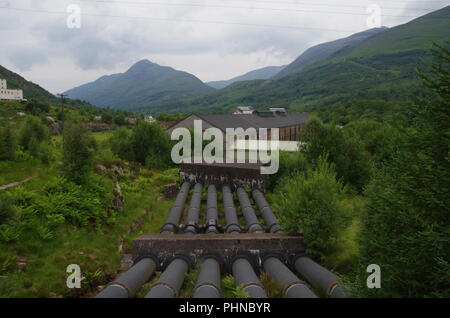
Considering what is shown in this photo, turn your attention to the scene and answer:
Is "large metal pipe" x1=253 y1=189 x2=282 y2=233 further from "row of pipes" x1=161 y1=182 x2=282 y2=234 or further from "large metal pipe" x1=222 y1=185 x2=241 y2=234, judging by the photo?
"large metal pipe" x1=222 y1=185 x2=241 y2=234

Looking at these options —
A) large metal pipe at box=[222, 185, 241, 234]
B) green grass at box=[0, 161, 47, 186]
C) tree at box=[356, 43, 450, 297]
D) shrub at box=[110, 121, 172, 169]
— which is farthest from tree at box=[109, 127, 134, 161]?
tree at box=[356, 43, 450, 297]

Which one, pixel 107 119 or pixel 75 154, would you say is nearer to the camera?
pixel 75 154

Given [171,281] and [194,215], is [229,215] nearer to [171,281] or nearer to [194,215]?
[194,215]

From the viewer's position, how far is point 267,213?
20.1 meters

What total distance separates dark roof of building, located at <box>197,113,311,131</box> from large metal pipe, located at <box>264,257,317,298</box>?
3945cm

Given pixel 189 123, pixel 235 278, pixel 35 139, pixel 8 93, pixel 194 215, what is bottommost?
pixel 235 278

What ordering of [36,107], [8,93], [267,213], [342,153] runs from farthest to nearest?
[8,93] < [36,107] < [342,153] < [267,213]

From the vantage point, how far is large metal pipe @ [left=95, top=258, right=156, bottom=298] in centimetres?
973

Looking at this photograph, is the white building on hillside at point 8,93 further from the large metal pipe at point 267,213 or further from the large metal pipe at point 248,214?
the large metal pipe at point 267,213

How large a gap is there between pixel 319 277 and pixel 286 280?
4.97 feet

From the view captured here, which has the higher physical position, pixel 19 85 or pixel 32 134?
pixel 19 85

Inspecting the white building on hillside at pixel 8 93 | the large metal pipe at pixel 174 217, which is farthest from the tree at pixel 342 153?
the white building on hillside at pixel 8 93

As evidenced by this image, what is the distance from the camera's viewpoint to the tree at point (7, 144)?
18.2 meters

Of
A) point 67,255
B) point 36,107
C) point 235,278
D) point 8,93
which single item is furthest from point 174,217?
point 8,93
